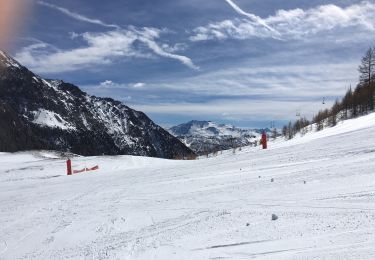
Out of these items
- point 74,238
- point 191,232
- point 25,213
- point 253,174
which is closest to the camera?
point 191,232

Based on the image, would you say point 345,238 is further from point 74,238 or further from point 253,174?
point 253,174

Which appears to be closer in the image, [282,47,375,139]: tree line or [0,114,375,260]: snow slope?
[0,114,375,260]: snow slope

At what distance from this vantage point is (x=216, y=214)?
9320mm

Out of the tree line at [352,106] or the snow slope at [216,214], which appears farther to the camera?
the tree line at [352,106]

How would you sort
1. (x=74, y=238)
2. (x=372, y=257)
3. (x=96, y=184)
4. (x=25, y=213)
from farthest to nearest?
(x=96, y=184), (x=25, y=213), (x=74, y=238), (x=372, y=257)

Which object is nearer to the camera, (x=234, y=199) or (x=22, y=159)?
(x=234, y=199)

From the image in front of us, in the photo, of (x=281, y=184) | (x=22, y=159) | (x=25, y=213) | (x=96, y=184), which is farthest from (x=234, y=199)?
(x=22, y=159)

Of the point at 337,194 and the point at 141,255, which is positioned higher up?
the point at 337,194

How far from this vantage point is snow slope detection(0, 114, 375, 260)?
7.22 meters

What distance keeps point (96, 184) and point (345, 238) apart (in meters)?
11.5

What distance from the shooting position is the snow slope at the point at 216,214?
7.22 metres

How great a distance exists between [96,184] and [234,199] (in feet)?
25.4

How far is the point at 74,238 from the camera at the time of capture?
9141 millimetres

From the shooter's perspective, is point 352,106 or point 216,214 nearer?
point 216,214
